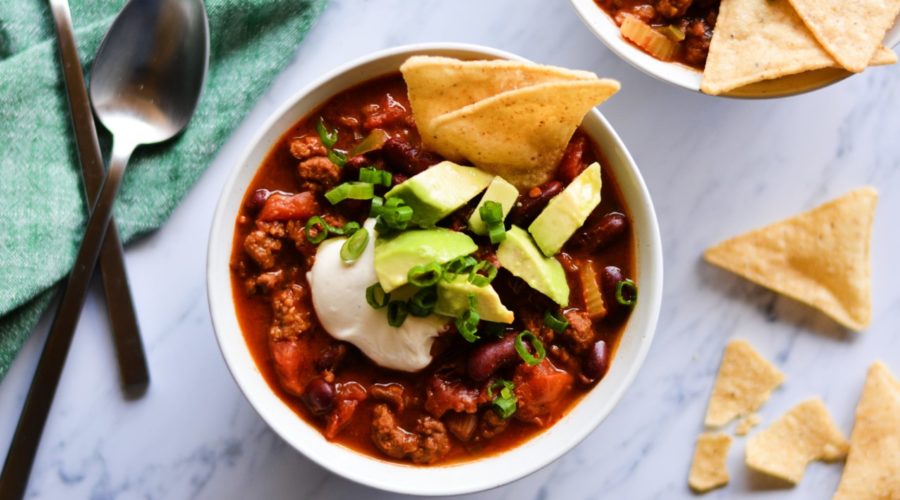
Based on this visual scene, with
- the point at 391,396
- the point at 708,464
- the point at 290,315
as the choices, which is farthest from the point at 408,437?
the point at 708,464

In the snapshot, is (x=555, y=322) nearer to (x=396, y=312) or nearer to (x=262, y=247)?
(x=396, y=312)

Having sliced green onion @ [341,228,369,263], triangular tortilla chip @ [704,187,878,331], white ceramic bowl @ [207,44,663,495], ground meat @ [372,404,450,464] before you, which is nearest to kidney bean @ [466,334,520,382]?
ground meat @ [372,404,450,464]

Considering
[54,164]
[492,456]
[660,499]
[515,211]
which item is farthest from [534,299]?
[54,164]

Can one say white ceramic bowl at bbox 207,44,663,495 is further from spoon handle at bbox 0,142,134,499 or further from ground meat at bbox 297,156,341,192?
spoon handle at bbox 0,142,134,499

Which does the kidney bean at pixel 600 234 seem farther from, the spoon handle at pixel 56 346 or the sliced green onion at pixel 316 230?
the spoon handle at pixel 56 346

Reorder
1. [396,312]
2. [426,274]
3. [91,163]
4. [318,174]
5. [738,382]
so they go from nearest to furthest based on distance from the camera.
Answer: [426,274], [396,312], [318,174], [91,163], [738,382]

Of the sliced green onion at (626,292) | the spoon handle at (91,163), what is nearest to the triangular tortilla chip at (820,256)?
the sliced green onion at (626,292)

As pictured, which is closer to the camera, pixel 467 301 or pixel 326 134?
pixel 467 301

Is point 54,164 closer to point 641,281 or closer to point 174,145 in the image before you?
point 174,145
